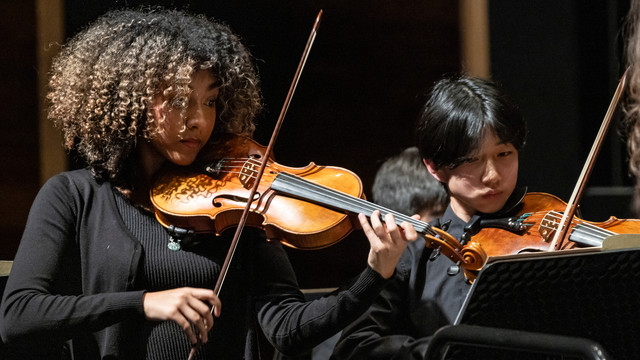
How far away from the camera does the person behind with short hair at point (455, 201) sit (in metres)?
1.53

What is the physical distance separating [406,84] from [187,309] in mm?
1739

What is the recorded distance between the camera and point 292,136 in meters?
2.65

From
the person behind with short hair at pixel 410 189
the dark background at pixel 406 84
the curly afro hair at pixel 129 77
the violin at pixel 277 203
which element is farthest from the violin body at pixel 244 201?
the dark background at pixel 406 84

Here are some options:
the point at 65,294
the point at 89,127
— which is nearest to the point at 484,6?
the point at 89,127

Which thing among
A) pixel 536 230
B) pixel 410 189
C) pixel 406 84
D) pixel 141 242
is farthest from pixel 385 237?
pixel 406 84

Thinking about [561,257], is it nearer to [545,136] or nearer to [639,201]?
[639,201]

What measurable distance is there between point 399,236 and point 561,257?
1.41 ft

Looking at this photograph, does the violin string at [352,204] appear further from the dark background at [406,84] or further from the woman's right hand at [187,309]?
the dark background at [406,84]

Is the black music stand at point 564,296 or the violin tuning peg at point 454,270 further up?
the black music stand at point 564,296

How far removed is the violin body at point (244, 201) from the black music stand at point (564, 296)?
437 mm

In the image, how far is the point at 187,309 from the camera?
4.22 ft

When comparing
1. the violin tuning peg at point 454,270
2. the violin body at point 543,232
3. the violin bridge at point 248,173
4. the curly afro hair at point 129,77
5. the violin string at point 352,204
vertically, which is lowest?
the violin tuning peg at point 454,270

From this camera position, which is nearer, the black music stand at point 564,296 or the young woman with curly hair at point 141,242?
the black music stand at point 564,296

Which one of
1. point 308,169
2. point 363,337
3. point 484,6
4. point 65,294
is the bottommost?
point 363,337
